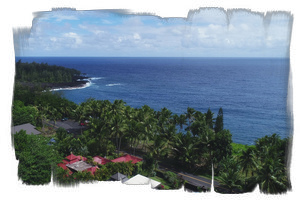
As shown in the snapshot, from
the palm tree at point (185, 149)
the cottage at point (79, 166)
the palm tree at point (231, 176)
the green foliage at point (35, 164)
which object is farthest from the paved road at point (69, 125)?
the palm tree at point (231, 176)

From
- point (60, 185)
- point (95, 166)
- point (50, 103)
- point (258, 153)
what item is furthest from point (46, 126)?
point (258, 153)

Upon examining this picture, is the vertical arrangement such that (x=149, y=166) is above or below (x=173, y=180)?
above

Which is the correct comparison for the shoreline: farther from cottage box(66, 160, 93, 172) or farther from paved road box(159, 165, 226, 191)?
paved road box(159, 165, 226, 191)

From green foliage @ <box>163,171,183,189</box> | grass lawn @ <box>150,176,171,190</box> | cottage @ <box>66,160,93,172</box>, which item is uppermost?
green foliage @ <box>163,171,183,189</box>

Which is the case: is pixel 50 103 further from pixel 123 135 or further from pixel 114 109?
pixel 123 135

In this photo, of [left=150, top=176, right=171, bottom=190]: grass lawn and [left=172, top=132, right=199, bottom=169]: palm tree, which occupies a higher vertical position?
[left=172, top=132, right=199, bottom=169]: palm tree

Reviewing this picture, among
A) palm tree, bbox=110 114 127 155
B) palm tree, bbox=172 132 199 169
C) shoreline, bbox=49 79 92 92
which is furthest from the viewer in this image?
shoreline, bbox=49 79 92 92

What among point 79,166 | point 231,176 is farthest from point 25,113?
point 231,176

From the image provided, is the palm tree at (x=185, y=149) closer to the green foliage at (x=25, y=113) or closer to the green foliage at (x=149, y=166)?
the green foliage at (x=149, y=166)

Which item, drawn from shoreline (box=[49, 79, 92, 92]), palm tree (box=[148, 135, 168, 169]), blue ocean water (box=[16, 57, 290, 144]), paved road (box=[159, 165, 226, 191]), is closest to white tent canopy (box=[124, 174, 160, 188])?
paved road (box=[159, 165, 226, 191])

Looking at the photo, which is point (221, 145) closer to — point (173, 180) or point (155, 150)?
point (155, 150)

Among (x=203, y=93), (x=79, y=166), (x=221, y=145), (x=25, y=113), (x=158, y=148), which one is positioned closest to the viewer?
(x=221, y=145)
